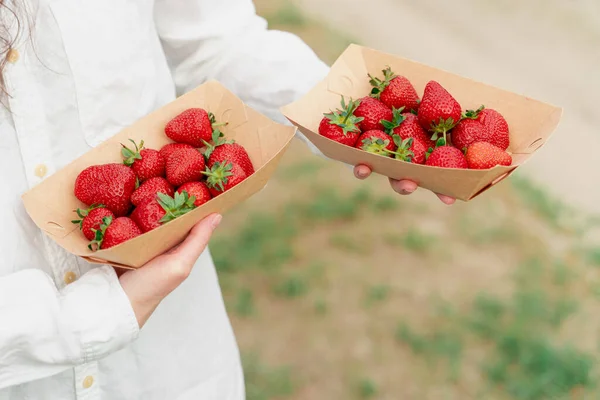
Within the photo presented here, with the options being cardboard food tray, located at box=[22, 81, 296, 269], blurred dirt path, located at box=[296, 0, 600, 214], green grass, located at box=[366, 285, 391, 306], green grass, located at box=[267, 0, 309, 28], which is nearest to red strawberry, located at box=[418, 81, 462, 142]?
cardboard food tray, located at box=[22, 81, 296, 269]

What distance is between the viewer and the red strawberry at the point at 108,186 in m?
0.97

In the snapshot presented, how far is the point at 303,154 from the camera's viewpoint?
10.1 feet

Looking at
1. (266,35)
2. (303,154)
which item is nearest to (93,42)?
(266,35)

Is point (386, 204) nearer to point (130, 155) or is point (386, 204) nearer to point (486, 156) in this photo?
point (486, 156)

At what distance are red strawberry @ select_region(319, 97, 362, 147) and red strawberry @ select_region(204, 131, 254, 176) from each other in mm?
155

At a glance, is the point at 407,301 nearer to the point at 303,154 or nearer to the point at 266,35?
the point at 303,154

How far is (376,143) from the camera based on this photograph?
1128mm

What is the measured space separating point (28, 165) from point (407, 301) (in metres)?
1.65

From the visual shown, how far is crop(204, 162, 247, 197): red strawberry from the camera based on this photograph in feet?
3.30

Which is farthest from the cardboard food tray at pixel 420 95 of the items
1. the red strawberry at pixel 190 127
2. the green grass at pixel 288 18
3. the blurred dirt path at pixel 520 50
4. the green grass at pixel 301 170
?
the green grass at pixel 288 18

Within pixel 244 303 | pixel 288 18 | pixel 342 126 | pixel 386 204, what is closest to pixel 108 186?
pixel 342 126

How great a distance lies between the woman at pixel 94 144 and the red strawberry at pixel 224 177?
84mm

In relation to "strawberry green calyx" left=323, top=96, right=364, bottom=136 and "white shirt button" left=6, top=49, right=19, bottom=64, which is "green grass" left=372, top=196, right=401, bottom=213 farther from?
"white shirt button" left=6, top=49, right=19, bottom=64

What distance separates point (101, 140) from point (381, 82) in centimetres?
52
